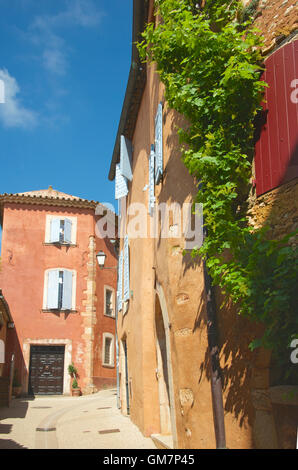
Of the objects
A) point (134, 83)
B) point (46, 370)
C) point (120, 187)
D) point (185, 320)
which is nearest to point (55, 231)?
point (46, 370)

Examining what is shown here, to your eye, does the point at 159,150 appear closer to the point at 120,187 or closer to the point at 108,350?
the point at 120,187

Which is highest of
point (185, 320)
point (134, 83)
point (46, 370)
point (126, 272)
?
point (134, 83)

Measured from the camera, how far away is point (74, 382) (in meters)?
18.5

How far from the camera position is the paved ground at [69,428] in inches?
292

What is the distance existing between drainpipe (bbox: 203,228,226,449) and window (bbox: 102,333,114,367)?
16.5 m

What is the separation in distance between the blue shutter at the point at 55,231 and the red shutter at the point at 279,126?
56.5 feet

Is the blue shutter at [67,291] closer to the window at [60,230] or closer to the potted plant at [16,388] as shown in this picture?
the window at [60,230]

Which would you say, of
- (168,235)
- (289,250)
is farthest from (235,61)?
(168,235)

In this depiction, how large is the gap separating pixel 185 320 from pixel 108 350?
1634 centimetres

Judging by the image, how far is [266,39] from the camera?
190 inches

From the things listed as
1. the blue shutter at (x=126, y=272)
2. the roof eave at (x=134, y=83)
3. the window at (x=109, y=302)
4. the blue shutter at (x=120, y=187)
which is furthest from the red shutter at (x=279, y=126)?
the window at (x=109, y=302)

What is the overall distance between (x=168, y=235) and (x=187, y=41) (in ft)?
8.50

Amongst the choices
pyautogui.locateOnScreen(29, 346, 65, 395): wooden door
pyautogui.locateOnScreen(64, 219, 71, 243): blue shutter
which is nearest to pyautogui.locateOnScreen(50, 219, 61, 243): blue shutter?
pyautogui.locateOnScreen(64, 219, 71, 243): blue shutter

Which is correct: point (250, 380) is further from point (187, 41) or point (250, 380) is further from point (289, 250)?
point (187, 41)
